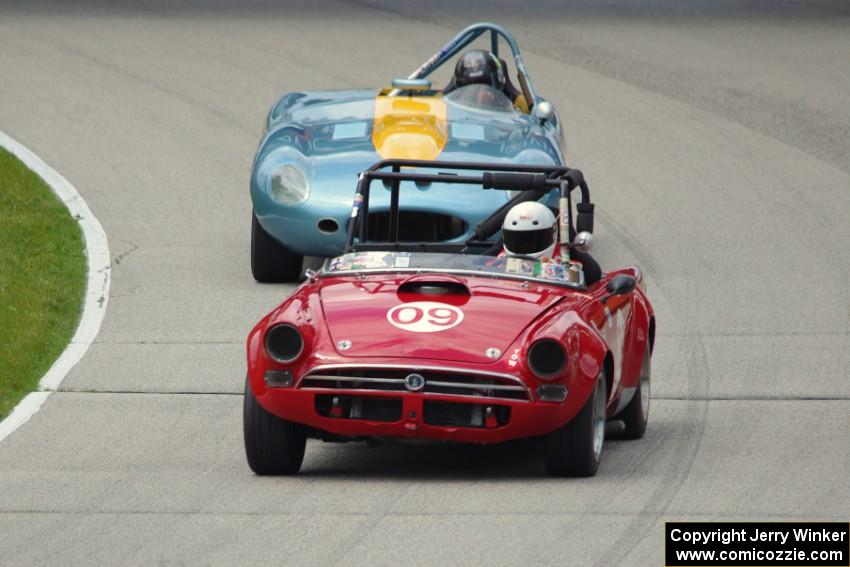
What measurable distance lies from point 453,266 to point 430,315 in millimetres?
858

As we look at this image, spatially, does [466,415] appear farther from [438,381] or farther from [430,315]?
[430,315]

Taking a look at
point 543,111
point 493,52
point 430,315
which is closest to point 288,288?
point 543,111

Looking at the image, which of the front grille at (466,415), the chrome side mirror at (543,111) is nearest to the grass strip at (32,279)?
the front grille at (466,415)

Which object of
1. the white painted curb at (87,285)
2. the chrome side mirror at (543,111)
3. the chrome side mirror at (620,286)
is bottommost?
the white painted curb at (87,285)

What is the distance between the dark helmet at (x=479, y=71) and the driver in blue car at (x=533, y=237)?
603 centimetres

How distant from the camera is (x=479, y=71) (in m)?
15.3

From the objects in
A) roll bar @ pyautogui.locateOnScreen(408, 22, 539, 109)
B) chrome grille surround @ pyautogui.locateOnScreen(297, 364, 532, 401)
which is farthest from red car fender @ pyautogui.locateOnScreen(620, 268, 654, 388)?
roll bar @ pyautogui.locateOnScreen(408, 22, 539, 109)

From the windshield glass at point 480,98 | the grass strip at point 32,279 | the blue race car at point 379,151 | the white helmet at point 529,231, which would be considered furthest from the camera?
the windshield glass at point 480,98

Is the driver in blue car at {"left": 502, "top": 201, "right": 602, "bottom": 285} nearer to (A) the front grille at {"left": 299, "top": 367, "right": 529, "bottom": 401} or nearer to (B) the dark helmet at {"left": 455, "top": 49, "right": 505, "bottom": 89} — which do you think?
(A) the front grille at {"left": 299, "top": 367, "right": 529, "bottom": 401}

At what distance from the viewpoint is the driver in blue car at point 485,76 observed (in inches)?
603

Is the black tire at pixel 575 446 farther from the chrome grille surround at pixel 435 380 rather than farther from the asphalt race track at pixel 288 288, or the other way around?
the chrome grille surround at pixel 435 380

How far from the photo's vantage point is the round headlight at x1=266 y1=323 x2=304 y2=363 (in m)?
8.08

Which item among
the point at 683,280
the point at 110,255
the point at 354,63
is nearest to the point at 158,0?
the point at 354,63

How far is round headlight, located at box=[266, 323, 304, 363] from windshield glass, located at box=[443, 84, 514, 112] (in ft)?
23.0
